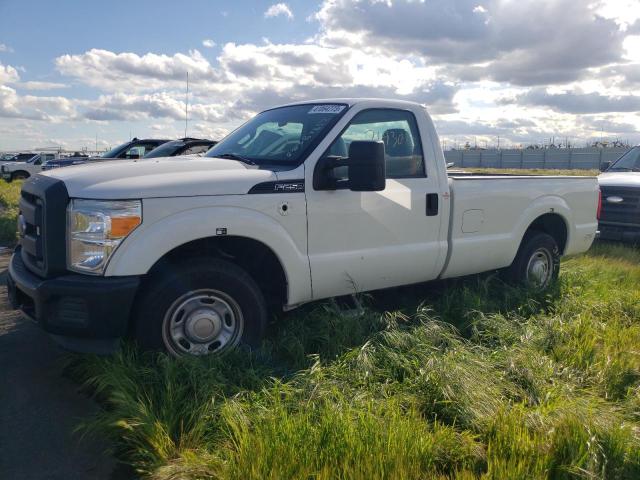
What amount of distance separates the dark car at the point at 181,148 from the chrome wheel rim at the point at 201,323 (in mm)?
6752

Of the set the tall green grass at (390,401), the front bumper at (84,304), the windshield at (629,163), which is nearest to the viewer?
the tall green grass at (390,401)

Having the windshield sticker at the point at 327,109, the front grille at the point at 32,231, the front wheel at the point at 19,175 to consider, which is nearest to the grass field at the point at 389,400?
the front grille at the point at 32,231

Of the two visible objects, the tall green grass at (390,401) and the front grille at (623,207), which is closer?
the tall green grass at (390,401)

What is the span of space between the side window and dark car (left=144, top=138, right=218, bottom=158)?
19.4 ft

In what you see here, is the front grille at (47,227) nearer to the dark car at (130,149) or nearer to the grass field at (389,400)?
the grass field at (389,400)

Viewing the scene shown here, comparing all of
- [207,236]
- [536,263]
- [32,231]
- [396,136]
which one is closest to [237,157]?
[207,236]

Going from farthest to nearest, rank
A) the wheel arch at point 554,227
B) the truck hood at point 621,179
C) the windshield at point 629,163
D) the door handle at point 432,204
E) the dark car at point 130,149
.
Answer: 1. the dark car at point 130,149
2. the windshield at point 629,163
3. the truck hood at point 621,179
4. the wheel arch at point 554,227
5. the door handle at point 432,204

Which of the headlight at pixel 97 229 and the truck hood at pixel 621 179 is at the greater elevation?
the truck hood at pixel 621 179

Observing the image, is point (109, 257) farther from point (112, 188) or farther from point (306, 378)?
point (306, 378)

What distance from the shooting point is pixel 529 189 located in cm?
609

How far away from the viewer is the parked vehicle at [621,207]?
31.1 ft

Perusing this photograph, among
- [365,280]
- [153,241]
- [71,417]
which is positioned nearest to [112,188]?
[153,241]

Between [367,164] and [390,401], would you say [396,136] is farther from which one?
[390,401]

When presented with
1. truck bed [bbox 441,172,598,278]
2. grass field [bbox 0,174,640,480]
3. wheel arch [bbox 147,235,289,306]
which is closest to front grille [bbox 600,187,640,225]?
truck bed [bbox 441,172,598,278]
